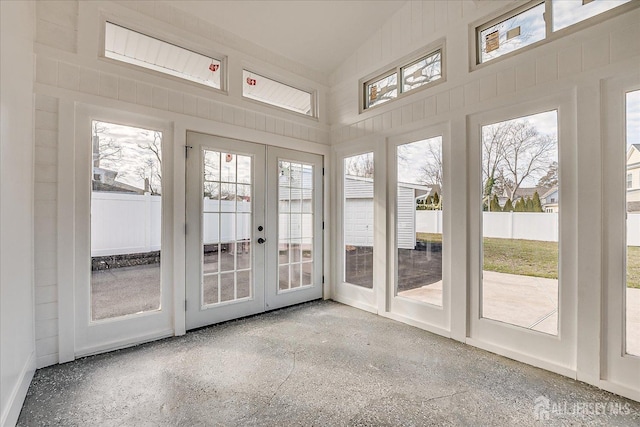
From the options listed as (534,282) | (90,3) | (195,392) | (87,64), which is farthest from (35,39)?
(534,282)

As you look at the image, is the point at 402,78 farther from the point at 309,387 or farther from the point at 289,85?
the point at 309,387

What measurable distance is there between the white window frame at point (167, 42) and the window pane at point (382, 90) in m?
1.81

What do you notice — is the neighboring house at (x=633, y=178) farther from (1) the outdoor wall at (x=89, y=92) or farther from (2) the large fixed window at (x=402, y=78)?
(1) the outdoor wall at (x=89, y=92)

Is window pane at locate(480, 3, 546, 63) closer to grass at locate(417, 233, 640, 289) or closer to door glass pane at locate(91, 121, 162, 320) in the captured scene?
grass at locate(417, 233, 640, 289)

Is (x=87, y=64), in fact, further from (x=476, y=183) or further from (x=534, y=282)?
(x=534, y=282)

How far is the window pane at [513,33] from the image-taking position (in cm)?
246

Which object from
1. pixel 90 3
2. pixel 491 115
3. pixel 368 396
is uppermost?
pixel 90 3

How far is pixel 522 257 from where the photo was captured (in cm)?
258

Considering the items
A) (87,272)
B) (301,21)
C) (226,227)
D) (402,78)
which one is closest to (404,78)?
(402,78)

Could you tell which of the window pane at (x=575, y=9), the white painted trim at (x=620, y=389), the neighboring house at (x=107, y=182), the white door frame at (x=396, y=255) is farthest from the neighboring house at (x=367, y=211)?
the neighboring house at (x=107, y=182)

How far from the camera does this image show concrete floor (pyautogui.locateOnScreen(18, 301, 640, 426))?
1816 millimetres

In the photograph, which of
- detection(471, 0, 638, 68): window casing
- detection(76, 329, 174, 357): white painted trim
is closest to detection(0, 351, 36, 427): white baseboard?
detection(76, 329, 174, 357): white painted trim

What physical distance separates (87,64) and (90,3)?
1.74 feet

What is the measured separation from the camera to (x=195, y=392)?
6.78 ft
